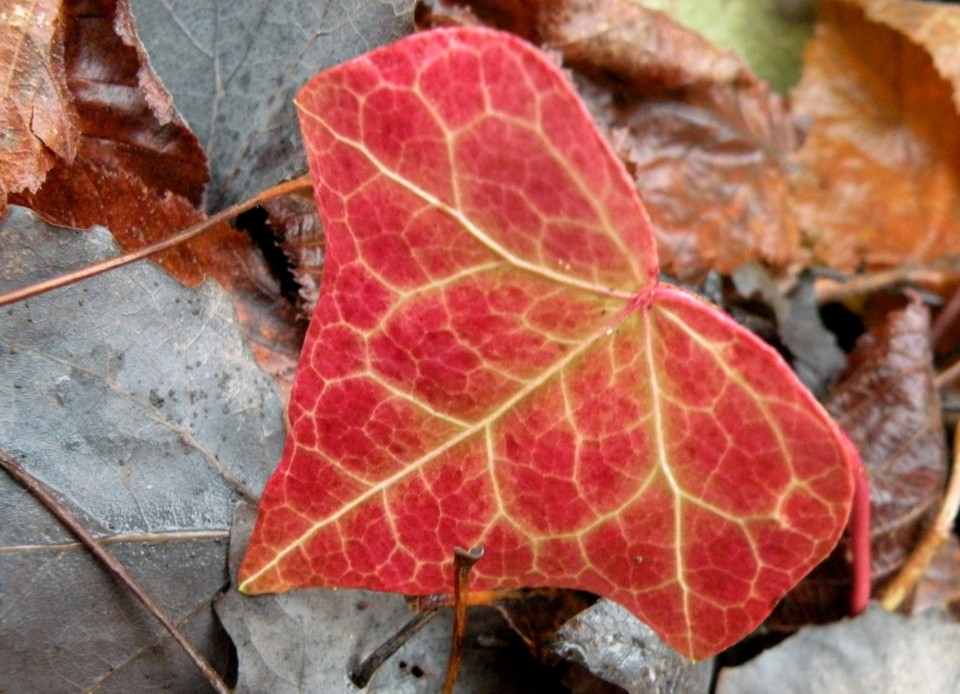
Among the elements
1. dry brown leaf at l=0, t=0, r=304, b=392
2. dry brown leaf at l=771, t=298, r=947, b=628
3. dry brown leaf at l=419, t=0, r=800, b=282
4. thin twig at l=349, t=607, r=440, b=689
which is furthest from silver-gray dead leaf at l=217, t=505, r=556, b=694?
dry brown leaf at l=419, t=0, r=800, b=282

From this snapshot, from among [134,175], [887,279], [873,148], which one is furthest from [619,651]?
[873,148]

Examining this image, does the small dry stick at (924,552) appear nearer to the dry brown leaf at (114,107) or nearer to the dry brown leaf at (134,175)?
the dry brown leaf at (134,175)

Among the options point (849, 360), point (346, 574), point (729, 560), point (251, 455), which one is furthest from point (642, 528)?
point (849, 360)

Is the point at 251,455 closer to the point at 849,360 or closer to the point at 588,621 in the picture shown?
the point at 588,621

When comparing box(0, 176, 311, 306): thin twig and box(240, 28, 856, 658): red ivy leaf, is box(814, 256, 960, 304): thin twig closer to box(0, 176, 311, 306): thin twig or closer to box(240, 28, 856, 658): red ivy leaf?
box(240, 28, 856, 658): red ivy leaf

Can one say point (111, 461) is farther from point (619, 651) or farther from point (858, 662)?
point (858, 662)

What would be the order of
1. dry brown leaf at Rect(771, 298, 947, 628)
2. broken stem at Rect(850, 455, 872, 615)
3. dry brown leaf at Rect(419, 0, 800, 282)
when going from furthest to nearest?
dry brown leaf at Rect(419, 0, 800, 282)
dry brown leaf at Rect(771, 298, 947, 628)
broken stem at Rect(850, 455, 872, 615)
